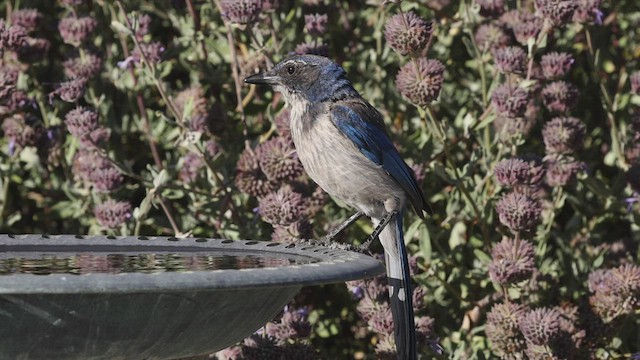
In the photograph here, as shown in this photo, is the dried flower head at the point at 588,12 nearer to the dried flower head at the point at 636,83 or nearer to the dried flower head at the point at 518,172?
the dried flower head at the point at 636,83

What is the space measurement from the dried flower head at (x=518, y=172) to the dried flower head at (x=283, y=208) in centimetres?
80

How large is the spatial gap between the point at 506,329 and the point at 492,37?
1.41 metres

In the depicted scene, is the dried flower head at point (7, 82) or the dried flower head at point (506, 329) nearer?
the dried flower head at point (506, 329)

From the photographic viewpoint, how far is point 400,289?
13.8 feet

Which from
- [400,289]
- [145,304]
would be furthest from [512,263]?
[145,304]

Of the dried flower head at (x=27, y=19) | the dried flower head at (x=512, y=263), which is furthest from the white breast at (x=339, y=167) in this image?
the dried flower head at (x=27, y=19)

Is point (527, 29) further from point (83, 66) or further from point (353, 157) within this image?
point (83, 66)

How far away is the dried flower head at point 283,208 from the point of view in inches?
169

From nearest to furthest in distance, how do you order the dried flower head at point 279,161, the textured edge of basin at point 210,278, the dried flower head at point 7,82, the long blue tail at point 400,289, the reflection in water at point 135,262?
the textured edge of basin at point 210,278 < the reflection in water at point 135,262 < the long blue tail at point 400,289 < the dried flower head at point 279,161 < the dried flower head at point 7,82

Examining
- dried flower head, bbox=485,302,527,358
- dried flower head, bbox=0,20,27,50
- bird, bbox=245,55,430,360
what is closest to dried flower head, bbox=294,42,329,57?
bird, bbox=245,55,430,360

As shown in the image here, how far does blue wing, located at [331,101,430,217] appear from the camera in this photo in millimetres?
4281

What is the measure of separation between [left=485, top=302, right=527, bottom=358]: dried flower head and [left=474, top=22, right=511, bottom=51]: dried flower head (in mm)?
1241

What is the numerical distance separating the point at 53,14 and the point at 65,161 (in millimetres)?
1266

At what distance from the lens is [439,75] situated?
177 inches
